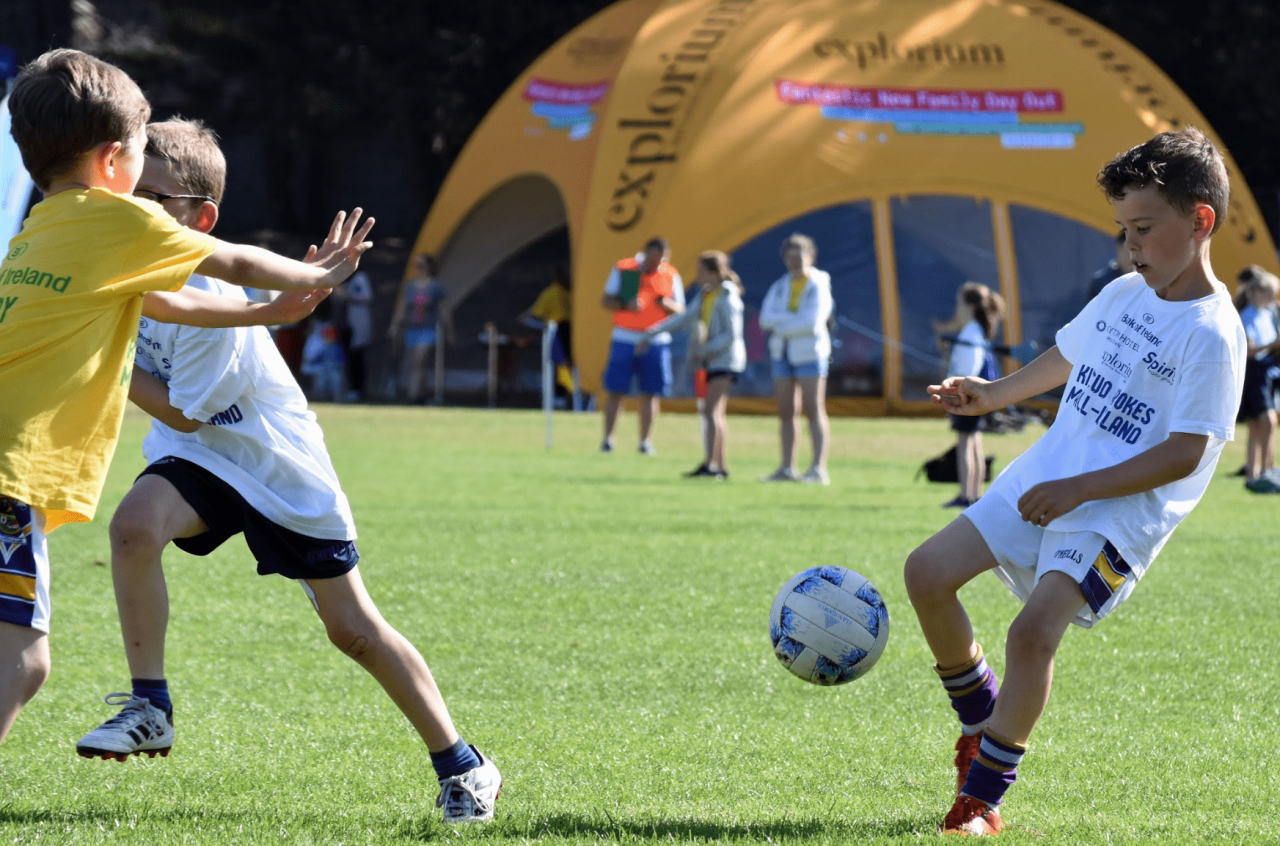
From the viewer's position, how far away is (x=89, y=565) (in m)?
8.09

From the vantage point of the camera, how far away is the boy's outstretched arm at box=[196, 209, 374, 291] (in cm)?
344

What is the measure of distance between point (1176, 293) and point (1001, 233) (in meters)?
17.7

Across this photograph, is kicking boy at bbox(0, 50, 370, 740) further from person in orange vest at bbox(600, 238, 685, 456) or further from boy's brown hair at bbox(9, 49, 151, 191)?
person in orange vest at bbox(600, 238, 685, 456)

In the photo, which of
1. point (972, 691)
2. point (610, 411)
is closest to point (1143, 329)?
point (972, 691)

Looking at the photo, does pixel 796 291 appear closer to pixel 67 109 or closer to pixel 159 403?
pixel 159 403

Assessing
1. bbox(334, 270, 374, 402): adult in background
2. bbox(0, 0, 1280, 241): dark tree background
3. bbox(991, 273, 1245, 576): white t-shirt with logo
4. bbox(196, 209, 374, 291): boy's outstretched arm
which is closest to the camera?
bbox(196, 209, 374, 291): boy's outstretched arm

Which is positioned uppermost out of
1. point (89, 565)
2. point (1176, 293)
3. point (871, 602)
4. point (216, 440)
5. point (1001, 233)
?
point (1001, 233)

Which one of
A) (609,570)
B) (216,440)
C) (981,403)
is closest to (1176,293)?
(981,403)

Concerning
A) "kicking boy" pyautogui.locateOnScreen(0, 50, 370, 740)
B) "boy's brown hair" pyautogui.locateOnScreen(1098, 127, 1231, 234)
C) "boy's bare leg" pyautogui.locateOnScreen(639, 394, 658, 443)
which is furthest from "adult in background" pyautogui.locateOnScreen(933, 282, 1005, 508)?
"kicking boy" pyautogui.locateOnScreen(0, 50, 370, 740)

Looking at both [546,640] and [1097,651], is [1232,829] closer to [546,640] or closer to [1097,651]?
[1097,651]

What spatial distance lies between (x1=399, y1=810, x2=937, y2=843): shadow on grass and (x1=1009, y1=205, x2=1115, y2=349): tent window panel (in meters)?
17.9

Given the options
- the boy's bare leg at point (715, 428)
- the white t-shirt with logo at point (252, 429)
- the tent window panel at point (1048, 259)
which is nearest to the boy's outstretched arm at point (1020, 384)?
the white t-shirt with logo at point (252, 429)

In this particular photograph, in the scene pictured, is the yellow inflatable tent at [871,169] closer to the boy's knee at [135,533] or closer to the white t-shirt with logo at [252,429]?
the white t-shirt with logo at [252,429]

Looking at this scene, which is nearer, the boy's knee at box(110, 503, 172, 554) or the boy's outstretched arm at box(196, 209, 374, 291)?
the boy's outstretched arm at box(196, 209, 374, 291)
